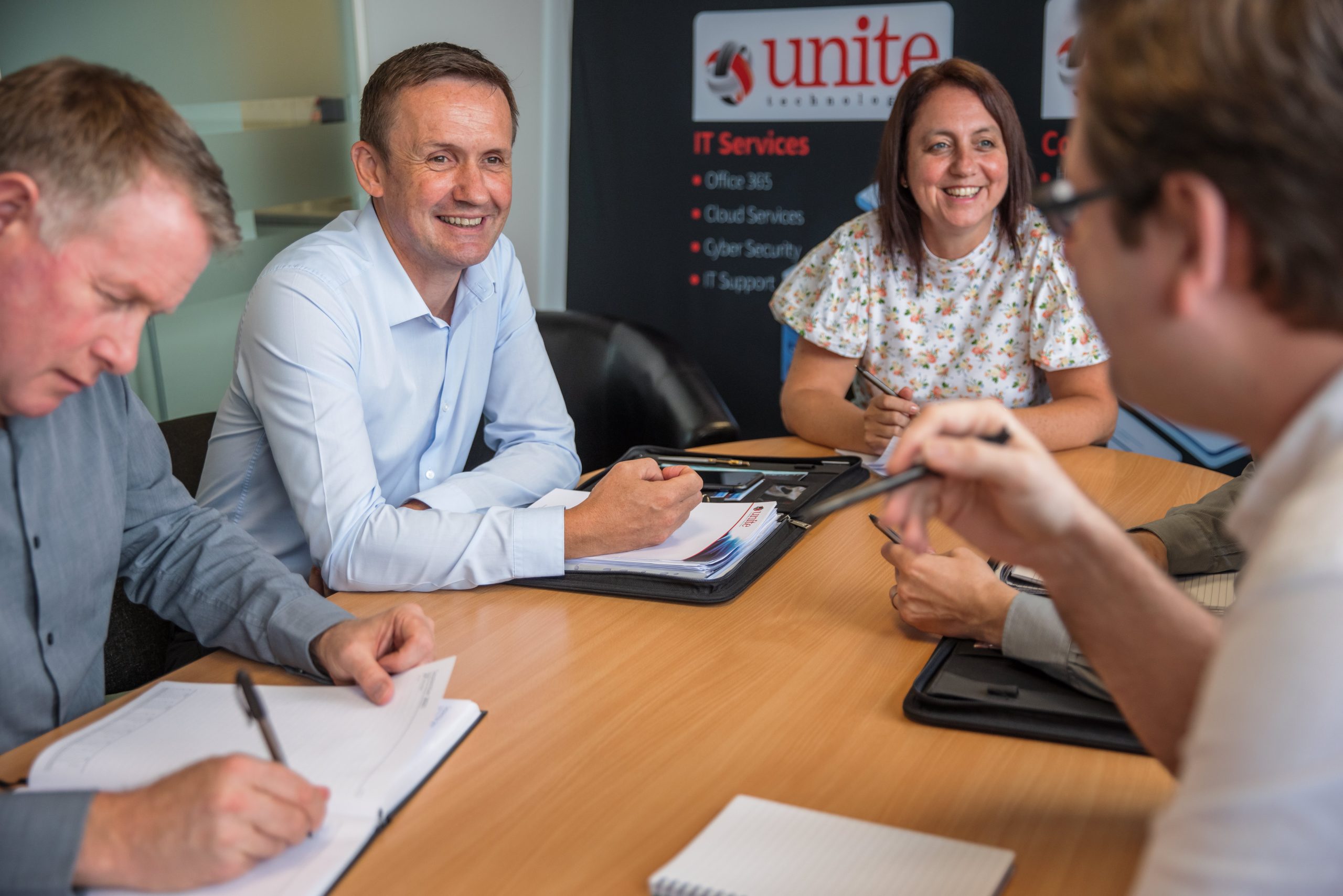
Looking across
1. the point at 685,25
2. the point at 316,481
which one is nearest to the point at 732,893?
the point at 316,481

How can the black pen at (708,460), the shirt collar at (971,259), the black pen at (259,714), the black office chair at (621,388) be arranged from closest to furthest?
the black pen at (259,714) → the black pen at (708,460) → the shirt collar at (971,259) → the black office chair at (621,388)

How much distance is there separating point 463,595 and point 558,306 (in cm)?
304

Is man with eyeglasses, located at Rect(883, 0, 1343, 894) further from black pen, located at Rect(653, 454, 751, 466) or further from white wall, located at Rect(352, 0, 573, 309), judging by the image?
white wall, located at Rect(352, 0, 573, 309)

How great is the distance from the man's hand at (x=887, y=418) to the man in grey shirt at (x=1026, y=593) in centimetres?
57

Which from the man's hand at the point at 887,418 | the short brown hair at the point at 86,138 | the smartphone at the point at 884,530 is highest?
the short brown hair at the point at 86,138

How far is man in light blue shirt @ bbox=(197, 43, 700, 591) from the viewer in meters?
1.60

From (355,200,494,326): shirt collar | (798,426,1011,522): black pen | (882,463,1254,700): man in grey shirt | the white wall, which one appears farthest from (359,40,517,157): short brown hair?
the white wall

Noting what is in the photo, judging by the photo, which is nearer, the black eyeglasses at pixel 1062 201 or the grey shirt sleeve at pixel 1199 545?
the black eyeglasses at pixel 1062 201

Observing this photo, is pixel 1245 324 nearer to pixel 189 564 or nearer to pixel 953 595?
pixel 953 595

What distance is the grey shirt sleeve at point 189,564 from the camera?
1.39m

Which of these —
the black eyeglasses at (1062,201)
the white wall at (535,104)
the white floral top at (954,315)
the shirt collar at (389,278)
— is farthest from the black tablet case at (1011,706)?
the white wall at (535,104)

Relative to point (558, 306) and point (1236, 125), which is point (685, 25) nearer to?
A: point (558, 306)

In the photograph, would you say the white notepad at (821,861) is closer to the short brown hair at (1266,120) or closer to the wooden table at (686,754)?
the wooden table at (686,754)

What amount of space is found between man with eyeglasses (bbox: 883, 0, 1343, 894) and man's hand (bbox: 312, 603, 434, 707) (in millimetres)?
812
